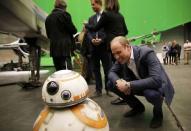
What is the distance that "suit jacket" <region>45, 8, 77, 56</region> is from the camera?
4.23 metres

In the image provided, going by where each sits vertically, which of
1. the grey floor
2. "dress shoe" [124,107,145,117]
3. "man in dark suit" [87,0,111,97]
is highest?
"man in dark suit" [87,0,111,97]

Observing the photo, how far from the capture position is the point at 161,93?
111 inches

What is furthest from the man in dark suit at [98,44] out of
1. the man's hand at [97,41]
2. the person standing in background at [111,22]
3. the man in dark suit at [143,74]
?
the man in dark suit at [143,74]

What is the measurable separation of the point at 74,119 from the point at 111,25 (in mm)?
2127

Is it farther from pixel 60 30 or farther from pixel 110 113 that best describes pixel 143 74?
pixel 60 30

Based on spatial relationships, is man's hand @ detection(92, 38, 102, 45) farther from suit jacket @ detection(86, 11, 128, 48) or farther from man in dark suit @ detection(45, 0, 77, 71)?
man in dark suit @ detection(45, 0, 77, 71)

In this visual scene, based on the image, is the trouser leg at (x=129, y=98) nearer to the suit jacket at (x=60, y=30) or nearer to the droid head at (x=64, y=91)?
the droid head at (x=64, y=91)

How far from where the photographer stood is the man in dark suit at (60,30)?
4238 millimetres

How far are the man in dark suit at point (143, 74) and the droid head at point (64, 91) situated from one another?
2.18 feet

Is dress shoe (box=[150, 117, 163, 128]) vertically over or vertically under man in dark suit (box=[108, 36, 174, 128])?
under

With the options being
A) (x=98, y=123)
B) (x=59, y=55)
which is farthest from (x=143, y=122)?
(x=59, y=55)

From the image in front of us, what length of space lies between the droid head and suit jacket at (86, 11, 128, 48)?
6.22ft

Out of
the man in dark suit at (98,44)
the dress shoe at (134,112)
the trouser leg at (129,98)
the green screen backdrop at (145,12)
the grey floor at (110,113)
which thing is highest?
the green screen backdrop at (145,12)

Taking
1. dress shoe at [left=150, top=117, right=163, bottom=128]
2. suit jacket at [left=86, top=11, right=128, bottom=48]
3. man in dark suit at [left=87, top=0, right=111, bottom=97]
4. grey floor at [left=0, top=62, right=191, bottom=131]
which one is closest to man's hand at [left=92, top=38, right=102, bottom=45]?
man in dark suit at [left=87, top=0, right=111, bottom=97]
